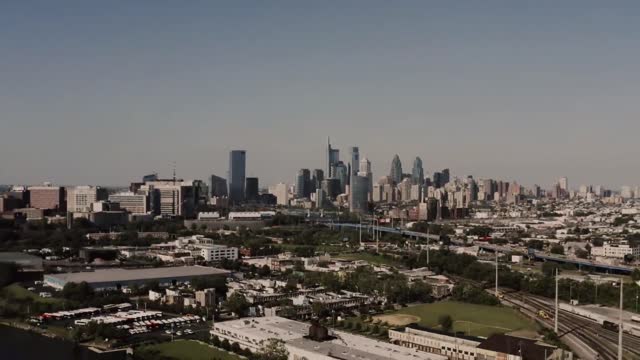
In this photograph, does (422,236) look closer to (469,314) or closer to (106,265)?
(106,265)

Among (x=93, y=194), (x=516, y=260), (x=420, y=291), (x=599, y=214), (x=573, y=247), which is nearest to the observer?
(x=420, y=291)

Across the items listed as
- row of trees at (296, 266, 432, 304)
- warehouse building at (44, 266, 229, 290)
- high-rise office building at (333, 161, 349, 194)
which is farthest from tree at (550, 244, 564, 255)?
high-rise office building at (333, 161, 349, 194)

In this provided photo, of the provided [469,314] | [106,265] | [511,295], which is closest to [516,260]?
[511,295]

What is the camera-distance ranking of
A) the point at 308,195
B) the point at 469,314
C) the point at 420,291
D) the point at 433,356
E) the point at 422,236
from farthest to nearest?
the point at 308,195
the point at 422,236
the point at 420,291
the point at 469,314
the point at 433,356

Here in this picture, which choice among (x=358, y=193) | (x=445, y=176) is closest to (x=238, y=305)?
(x=358, y=193)

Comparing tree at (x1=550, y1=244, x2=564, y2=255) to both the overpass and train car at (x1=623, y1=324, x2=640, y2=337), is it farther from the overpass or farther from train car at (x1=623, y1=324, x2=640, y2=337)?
train car at (x1=623, y1=324, x2=640, y2=337)

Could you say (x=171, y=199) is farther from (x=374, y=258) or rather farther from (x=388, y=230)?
(x=374, y=258)
